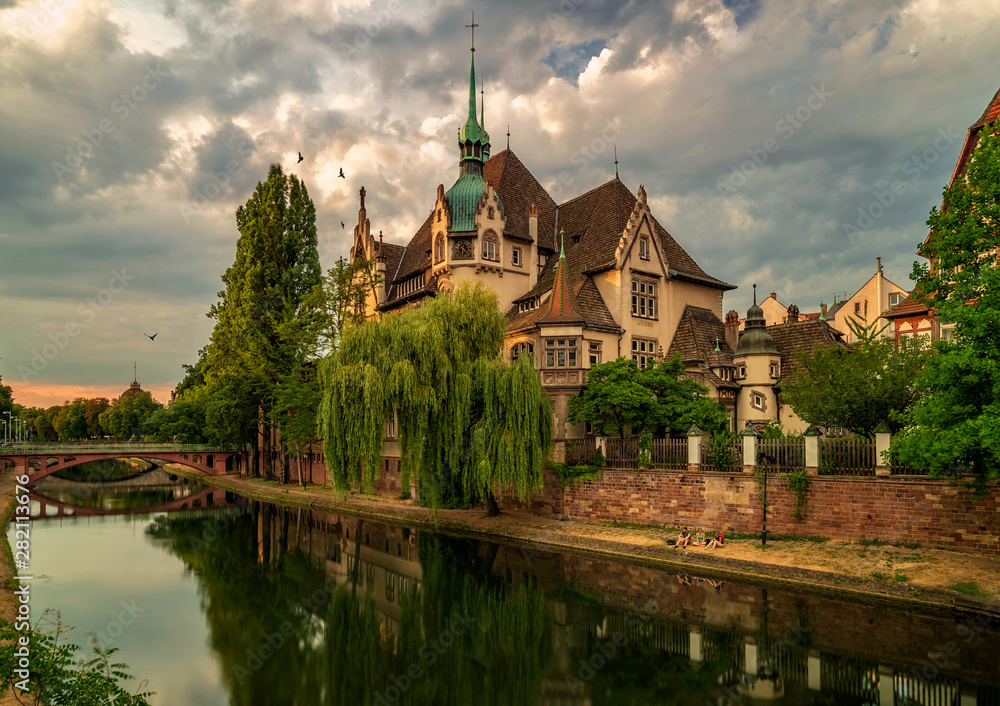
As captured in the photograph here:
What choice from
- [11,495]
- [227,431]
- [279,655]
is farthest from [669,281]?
[11,495]

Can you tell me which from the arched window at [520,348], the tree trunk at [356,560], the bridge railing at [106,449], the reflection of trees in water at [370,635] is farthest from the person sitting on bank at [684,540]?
the bridge railing at [106,449]

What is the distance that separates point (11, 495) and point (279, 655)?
3383 centimetres

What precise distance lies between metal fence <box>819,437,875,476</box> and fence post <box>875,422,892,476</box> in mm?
372

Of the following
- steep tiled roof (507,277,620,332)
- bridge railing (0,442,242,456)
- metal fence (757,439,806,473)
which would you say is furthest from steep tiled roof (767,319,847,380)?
bridge railing (0,442,242,456)

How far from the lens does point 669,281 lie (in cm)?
3866

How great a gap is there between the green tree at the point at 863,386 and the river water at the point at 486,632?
10.7 metres

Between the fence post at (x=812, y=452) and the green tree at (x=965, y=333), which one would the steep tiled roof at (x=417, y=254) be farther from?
the green tree at (x=965, y=333)

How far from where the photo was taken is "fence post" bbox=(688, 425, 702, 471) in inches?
1030

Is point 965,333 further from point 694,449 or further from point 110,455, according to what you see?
point 110,455

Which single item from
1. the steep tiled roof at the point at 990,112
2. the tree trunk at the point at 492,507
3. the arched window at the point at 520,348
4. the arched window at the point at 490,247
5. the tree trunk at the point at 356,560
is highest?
the steep tiled roof at the point at 990,112

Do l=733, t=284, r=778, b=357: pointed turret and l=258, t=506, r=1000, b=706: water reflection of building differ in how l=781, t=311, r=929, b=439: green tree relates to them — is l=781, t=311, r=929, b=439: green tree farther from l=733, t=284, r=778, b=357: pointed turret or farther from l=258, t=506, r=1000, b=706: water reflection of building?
l=258, t=506, r=1000, b=706: water reflection of building

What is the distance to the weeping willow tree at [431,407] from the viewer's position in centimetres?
2697

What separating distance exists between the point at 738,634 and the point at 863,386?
15098mm

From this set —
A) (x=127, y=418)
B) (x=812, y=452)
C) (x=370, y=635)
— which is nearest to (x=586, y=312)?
(x=812, y=452)
